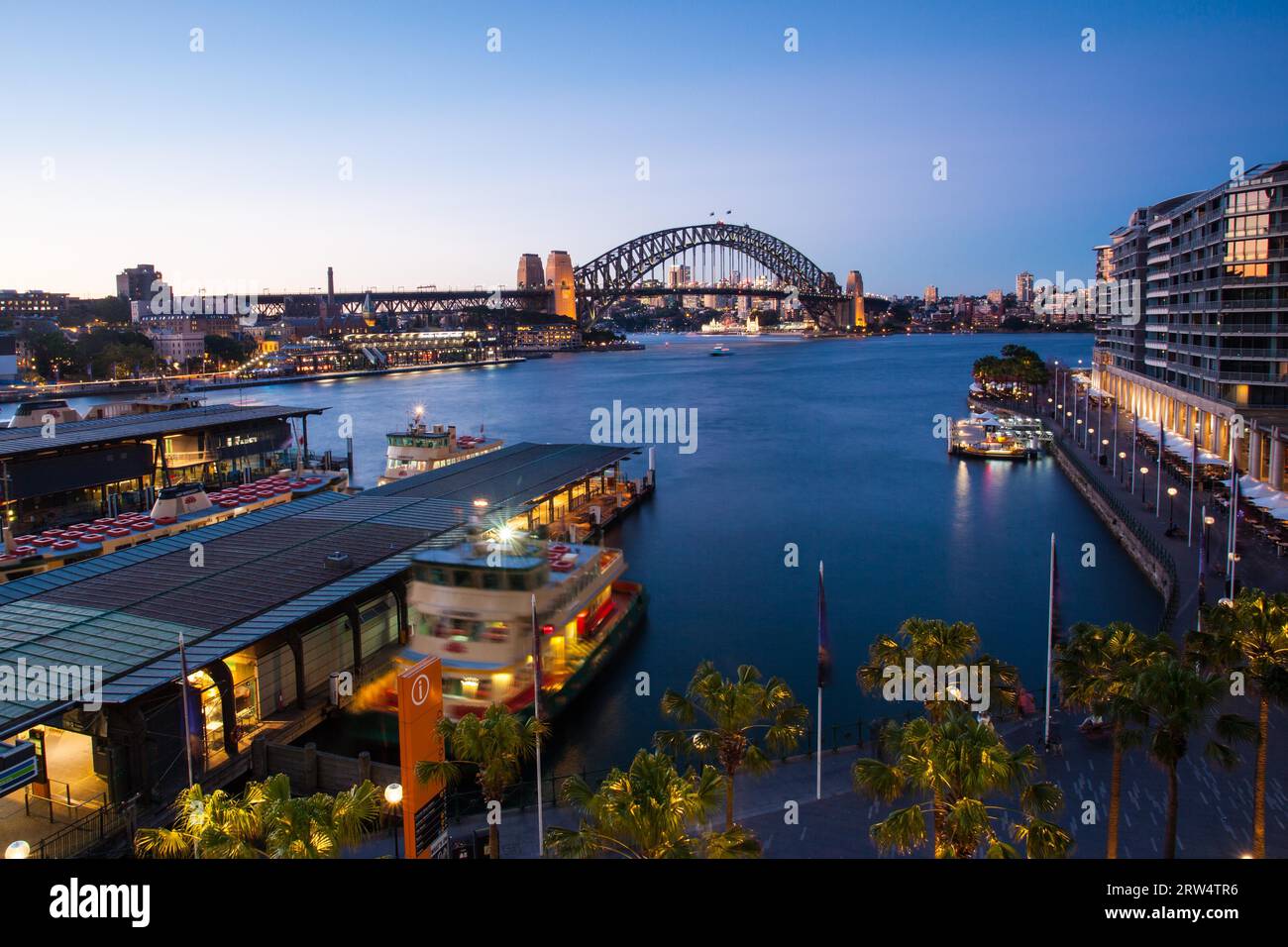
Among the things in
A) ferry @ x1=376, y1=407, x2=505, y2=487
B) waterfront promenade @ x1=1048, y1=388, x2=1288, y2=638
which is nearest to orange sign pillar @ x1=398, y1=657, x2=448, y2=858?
waterfront promenade @ x1=1048, y1=388, x2=1288, y2=638

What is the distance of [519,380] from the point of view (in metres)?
73.8

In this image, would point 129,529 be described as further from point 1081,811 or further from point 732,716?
point 1081,811

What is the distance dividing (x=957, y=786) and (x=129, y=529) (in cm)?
1507

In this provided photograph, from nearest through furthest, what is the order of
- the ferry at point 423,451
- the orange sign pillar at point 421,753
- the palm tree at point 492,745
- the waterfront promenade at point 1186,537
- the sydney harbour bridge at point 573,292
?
the orange sign pillar at point 421,753
the palm tree at point 492,745
the waterfront promenade at point 1186,537
the ferry at point 423,451
the sydney harbour bridge at point 573,292

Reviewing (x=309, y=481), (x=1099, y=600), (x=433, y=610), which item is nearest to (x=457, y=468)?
(x=309, y=481)

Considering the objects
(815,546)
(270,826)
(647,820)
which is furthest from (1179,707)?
Answer: (815,546)

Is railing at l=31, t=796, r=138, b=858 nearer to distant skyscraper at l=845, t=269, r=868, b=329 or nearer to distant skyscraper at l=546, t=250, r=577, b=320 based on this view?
distant skyscraper at l=546, t=250, r=577, b=320

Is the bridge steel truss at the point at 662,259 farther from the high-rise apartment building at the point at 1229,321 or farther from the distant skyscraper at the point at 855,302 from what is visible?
the high-rise apartment building at the point at 1229,321

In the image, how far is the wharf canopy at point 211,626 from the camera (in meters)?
7.64

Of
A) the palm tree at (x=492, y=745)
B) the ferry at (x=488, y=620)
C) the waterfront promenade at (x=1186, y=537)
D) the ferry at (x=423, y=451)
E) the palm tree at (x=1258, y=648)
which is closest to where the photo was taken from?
the palm tree at (x=1258, y=648)

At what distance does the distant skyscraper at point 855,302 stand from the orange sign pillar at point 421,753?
146366mm

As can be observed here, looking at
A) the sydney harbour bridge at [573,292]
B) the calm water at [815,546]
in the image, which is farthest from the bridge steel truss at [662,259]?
the calm water at [815,546]

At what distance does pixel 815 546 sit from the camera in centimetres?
2120
